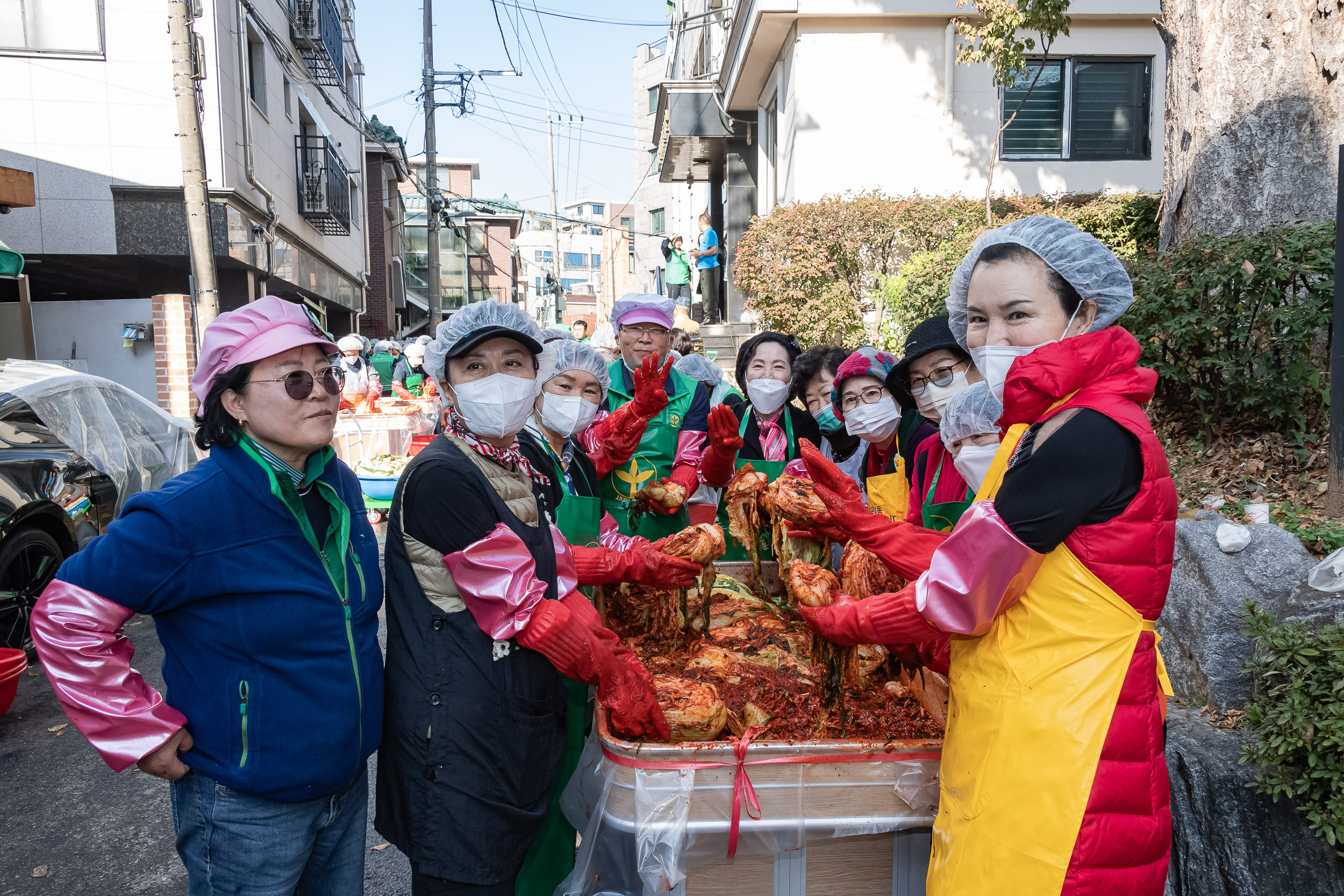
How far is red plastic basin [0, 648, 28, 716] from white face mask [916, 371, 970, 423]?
5.39m

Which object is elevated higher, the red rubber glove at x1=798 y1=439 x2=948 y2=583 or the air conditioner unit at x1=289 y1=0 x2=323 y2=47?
the air conditioner unit at x1=289 y1=0 x2=323 y2=47

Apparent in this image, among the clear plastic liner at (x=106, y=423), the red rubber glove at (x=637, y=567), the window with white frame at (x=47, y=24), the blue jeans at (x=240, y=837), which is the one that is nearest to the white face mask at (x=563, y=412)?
the red rubber glove at (x=637, y=567)

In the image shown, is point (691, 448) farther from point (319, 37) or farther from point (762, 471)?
point (319, 37)

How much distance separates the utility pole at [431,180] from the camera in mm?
24141

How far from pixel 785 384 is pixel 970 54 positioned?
28.2ft

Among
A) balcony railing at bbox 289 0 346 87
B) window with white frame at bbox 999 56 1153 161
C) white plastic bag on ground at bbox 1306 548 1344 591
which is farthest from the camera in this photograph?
balcony railing at bbox 289 0 346 87

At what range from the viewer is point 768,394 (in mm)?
4426

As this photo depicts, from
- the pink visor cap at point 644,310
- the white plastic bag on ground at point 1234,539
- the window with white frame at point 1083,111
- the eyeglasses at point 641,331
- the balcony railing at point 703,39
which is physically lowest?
the white plastic bag on ground at point 1234,539

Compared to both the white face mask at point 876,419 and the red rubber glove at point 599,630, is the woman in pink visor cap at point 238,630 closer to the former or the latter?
the red rubber glove at point 599,630

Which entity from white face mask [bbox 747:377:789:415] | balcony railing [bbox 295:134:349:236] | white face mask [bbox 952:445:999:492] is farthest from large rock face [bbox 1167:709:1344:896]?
balcony railing [bbox 295:134:349:236]

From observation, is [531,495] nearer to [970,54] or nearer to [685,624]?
[685,624]

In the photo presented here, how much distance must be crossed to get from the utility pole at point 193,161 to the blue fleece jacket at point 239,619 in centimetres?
808

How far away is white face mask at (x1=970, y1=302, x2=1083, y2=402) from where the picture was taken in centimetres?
192

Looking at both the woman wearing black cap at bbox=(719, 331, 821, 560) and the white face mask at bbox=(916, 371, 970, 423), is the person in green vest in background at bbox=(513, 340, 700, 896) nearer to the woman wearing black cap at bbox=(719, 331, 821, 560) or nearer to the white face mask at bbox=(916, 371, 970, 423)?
the woman wearing black cap at bbox=(719, 331, 821, 560)
